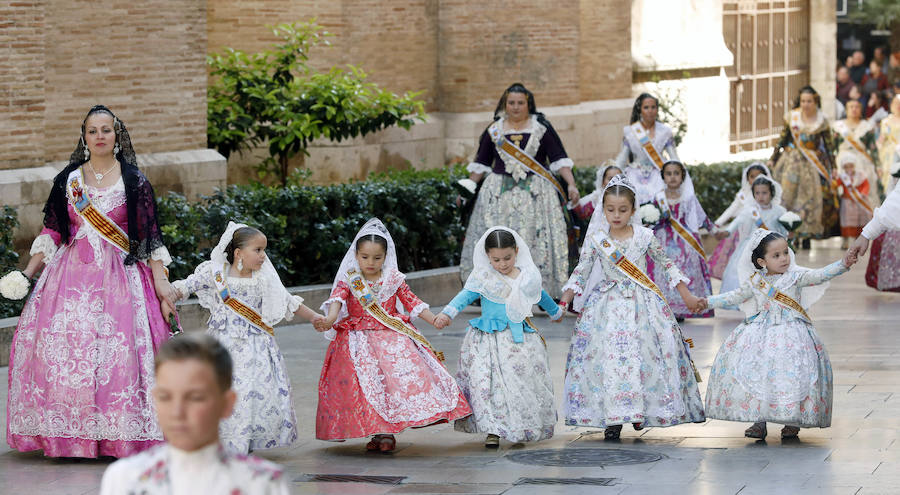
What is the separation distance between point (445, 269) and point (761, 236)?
6.26 meters

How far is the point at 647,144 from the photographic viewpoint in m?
13.8

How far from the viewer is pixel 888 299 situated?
49.2ft

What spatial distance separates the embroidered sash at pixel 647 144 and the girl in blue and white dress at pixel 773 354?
5005mm

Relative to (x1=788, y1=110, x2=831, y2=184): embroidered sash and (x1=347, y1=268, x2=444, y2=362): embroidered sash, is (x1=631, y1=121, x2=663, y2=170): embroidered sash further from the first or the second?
(x1=347, y1=268, x2=444, y2=362): embroidered sash

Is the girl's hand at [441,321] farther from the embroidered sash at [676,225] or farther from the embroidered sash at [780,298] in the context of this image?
the embroidered sash at [676,225]

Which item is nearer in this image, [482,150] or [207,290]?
[207,290]

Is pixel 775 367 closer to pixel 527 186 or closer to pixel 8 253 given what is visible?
pixel 527 186

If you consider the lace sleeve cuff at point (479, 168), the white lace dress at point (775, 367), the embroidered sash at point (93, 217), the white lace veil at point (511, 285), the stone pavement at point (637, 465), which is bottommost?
the stone pavement at point (637, 465)

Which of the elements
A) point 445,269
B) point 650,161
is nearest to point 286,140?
point 445,269

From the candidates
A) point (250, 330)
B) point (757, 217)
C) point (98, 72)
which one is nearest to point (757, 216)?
point (757, 217)

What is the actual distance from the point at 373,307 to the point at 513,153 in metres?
4.88

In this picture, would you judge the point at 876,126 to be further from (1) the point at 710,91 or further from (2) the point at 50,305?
(2) the point at 50,305

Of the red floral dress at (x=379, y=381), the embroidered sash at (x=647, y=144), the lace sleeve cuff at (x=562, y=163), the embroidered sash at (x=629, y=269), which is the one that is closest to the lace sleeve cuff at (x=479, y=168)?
the lace sleeve cuff at (x=562, y=163)

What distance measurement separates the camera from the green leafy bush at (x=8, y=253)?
1155cm
